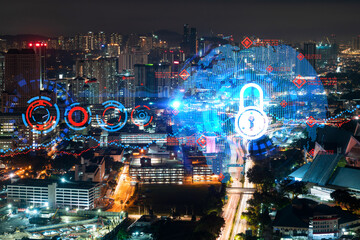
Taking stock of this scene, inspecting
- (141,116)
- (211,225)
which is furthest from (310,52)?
(211,225)

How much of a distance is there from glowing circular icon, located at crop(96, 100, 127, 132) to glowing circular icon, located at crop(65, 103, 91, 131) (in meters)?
0.38

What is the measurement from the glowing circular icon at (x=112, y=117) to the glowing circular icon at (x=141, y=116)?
0.92ft

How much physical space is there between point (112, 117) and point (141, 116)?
0.84 m

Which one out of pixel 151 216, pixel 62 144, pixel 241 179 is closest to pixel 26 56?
pixel 62 144

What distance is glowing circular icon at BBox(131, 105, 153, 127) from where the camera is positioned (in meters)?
15.9

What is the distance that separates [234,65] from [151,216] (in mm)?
12478

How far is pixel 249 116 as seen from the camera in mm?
13312

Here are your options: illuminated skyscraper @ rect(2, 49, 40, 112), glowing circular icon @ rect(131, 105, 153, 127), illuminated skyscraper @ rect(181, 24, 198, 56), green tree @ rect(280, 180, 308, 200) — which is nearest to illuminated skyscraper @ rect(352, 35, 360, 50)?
illuminated skyscraper @ rect(181, 24, 198, 56)

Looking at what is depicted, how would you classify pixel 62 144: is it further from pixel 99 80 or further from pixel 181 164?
pixel 99 80

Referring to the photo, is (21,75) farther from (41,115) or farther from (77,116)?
(77,116)

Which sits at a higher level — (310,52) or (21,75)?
(310,52)

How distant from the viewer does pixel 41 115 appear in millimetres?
13977

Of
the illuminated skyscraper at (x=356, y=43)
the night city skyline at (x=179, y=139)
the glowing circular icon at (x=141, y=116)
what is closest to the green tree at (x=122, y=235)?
the night city skyline at (x=179, y=139)

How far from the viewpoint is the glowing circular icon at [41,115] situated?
42.1 ft
